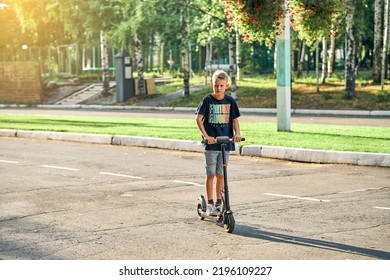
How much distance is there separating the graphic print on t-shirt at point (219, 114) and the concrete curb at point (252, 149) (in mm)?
4055

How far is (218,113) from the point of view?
8508 millimetres

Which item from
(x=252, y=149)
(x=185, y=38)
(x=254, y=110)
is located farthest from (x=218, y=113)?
(x=185, y=38)

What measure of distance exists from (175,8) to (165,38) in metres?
1.65

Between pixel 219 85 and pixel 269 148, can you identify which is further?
pixel 269 148

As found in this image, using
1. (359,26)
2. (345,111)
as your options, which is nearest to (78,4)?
(359,26)

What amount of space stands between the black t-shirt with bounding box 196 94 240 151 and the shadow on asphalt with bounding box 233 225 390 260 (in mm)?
890

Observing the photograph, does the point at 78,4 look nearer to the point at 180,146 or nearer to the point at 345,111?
the point at 345,111

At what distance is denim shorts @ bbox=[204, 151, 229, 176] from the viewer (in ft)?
28.7

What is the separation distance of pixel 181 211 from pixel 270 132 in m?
10.2

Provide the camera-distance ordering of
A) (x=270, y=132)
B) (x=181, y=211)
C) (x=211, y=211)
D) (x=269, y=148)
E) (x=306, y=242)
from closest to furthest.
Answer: (x=306, y=242), (x=211, y=211), (x=181, y=211), (x=269, y=148), (x=270, y=132)

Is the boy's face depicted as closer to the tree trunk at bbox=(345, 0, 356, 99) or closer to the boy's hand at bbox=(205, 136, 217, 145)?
the boy's hand at bbox=(205, 136, 217, 145)

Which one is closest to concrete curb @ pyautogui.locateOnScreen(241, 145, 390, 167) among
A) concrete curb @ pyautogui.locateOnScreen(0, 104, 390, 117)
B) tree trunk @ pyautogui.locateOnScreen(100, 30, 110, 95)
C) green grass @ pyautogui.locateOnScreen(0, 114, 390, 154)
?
green grass @ pyautogui.locateOnScreen(0, 114, 390, 154)

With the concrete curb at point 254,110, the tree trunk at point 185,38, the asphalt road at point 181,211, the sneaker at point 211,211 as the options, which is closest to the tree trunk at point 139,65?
the tree trunk at point 185,38

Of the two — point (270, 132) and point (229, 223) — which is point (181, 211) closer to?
point (229, 223)
